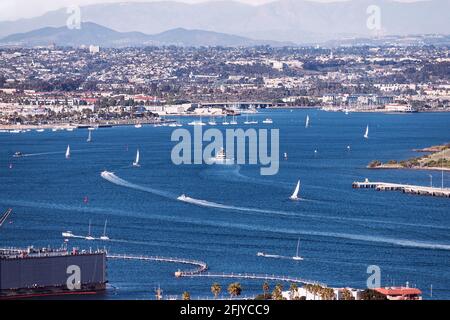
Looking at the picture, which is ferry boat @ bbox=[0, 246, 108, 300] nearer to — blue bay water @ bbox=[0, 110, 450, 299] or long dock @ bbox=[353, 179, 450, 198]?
blue bay water @ bbox=[0, 110, 450, 299]

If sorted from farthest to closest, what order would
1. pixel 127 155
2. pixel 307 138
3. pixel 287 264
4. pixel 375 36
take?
1. pixel 375 36
2. pixel 307 138
3. pixel 127 155
4. pixel 287 264

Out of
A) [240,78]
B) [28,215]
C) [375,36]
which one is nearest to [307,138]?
[28,215]

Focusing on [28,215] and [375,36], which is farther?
[375,36]

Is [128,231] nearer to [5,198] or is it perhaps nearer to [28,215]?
[28,215]

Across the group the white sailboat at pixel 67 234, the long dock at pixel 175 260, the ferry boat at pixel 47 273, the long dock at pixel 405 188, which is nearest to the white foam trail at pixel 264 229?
the white sailboat at pixel 67 234

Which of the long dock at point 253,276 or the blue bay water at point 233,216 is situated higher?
the long dock at point 253,276

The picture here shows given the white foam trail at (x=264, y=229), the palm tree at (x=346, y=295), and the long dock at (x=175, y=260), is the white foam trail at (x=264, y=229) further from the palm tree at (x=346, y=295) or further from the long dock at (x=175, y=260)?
the palm tree at (x=346, y=295)

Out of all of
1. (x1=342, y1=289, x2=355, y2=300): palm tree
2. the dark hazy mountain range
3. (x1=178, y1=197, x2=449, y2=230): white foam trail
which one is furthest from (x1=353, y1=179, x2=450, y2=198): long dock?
the dark hazy mountain range
